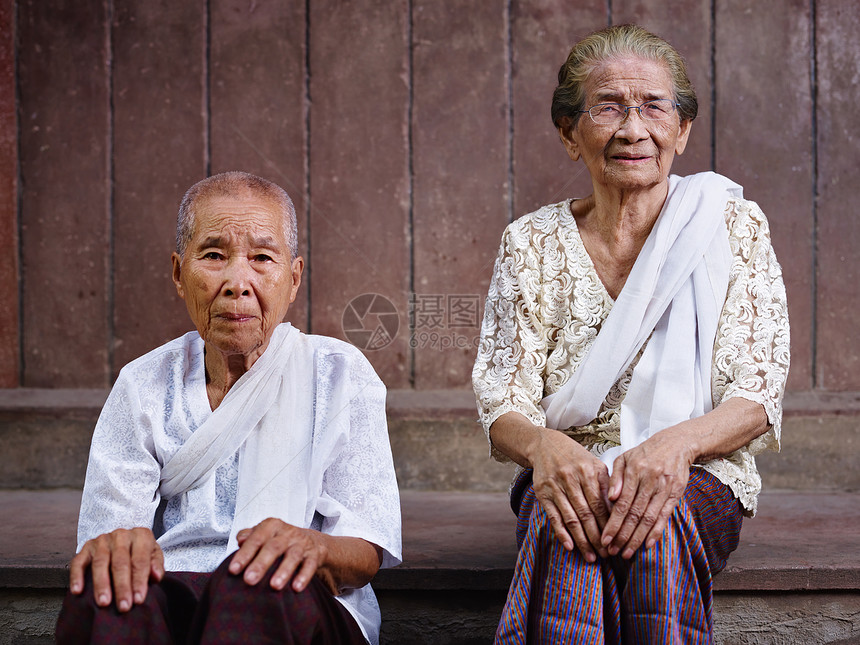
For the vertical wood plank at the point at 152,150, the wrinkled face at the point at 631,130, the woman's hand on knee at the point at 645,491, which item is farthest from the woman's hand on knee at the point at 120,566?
the vertical wood plank at the point at 152,150

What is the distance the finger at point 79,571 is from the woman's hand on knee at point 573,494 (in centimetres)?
86

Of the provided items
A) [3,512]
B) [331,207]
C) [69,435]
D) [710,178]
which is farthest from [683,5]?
[3,512]

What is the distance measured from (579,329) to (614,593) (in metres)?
0.68

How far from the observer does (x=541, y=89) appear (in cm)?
303

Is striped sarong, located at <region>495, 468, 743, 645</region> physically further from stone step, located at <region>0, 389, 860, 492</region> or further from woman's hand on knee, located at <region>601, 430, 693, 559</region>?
stone step, located at <region>0, 389, 860, 492</region>

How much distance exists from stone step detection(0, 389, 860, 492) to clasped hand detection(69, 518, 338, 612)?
58.3 inches

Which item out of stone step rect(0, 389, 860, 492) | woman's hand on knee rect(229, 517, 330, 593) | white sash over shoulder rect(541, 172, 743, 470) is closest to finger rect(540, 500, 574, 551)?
white sash over shoulder rect(541, 172, 743, 470)

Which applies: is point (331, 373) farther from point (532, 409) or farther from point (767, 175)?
point (767, 175)

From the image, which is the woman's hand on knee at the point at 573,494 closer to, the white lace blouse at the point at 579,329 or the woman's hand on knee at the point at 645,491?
the woman's hand on knee at the point at 645,491

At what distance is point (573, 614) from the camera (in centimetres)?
153

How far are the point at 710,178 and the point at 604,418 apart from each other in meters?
0.66

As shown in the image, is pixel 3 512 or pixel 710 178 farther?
pixel 3 512

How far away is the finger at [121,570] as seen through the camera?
140 cm

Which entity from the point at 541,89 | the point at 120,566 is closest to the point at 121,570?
the point at 120,566
